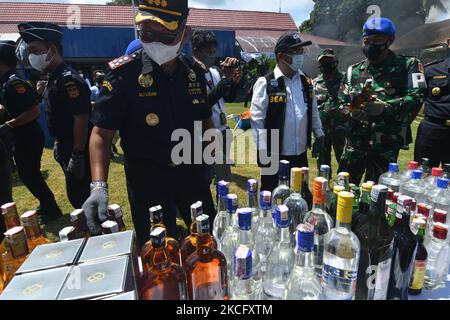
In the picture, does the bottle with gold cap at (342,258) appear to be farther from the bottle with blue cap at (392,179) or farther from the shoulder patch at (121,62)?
the shoulder patch at (121,62)

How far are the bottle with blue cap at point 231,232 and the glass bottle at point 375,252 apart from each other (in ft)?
1.61

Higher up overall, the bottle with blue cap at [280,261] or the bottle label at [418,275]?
the bottle with blue cap at [280,261]

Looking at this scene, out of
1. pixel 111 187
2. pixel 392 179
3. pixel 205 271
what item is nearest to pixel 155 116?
pixel 205 271

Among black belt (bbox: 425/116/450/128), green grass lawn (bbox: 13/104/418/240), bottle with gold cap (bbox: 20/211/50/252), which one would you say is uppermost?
black belt (bbox: 425/116/450/128)

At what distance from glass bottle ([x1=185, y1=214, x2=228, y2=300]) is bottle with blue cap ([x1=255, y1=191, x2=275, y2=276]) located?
0.26 m

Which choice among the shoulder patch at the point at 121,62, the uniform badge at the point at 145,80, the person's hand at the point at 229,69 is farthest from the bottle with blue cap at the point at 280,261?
the person's hand at the point at 229,69

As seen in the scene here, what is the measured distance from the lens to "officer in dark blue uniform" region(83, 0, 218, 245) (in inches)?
65.0

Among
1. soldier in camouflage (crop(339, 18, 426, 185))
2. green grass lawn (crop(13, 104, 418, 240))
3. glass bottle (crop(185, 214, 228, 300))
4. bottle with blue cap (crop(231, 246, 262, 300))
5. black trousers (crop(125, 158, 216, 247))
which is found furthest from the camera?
green grass lawn (crop(13, 104, 418, 240))

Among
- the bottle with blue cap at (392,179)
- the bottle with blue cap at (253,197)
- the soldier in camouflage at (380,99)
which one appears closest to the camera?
the bottle with blue cap at (253,197)

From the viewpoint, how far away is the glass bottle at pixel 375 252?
1069 millimetres

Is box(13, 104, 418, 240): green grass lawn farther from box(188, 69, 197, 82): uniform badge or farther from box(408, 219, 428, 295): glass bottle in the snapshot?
box(408, 219, 428, 295): glass bottle

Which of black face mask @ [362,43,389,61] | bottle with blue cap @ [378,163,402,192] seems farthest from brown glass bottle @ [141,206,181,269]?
black face mask @ [362,43,389,61]

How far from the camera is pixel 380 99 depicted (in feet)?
9.32

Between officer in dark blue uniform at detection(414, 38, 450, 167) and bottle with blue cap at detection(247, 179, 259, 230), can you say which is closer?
bottle with blue cap at detection(247, 179, 259, 230)
